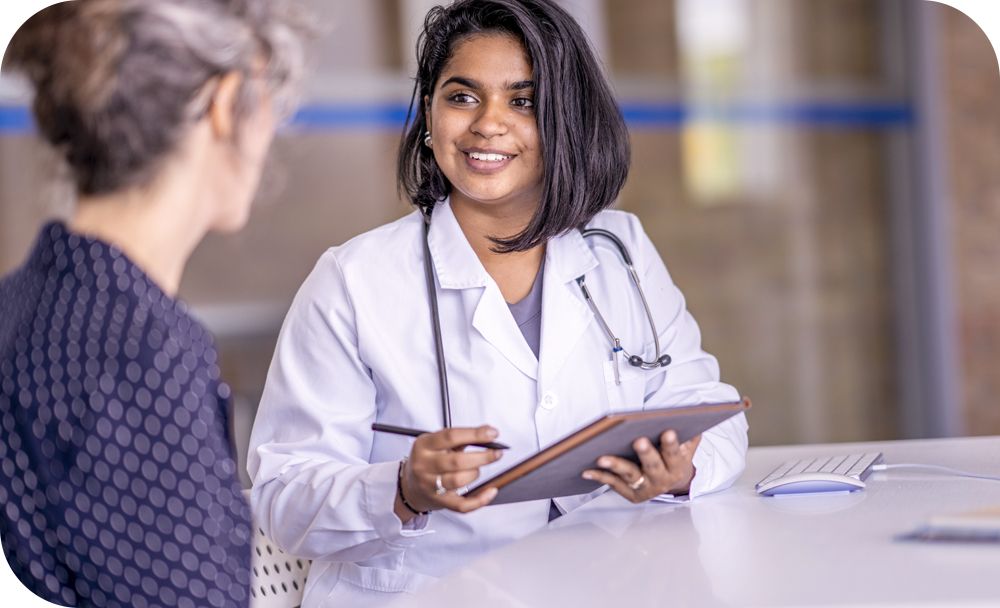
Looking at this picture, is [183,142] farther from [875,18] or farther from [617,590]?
[875,18]

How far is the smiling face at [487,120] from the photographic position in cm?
163

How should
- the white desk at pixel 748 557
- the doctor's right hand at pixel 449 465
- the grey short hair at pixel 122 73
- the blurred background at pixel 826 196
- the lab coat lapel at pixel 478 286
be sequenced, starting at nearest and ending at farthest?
1. the grey short hair at pixel 122 73
2. the white desk at pixel 748 557
3. the doctor's right hand at pixel 449 465
4. the lab coat lapel at pixel 478 286
5. the blurred background at pixel 826 196

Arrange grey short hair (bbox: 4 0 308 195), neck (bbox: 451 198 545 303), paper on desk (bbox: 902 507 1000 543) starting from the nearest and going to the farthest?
grey short hair (bbox: 4 0 308 195)
paper on desk (bbox: 902 507 1000 543)
neck (bbox: 451 198 545 303)

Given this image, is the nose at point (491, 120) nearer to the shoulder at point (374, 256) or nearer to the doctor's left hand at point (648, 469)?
the shoulder at point (374, 256)

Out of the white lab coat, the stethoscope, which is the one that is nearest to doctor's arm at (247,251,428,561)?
the white lab coat

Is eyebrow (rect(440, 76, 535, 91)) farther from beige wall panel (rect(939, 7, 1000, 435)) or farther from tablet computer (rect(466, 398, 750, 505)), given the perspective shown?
beige wall panel (rect(939, 7, 1000, 435))

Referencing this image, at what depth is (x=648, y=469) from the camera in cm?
138

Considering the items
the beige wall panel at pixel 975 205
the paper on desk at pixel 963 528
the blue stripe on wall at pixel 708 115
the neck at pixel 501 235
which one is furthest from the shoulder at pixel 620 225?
the beige wall panel at pixel 975 205

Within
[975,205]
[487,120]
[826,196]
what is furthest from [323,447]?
[975,205]

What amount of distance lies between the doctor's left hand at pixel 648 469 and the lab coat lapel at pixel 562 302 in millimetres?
238

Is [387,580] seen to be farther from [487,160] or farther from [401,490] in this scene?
[487,160]

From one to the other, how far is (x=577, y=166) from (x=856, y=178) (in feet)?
10.7

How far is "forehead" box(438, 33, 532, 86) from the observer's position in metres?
1.63

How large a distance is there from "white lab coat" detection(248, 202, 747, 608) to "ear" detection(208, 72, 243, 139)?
1.86 ft
